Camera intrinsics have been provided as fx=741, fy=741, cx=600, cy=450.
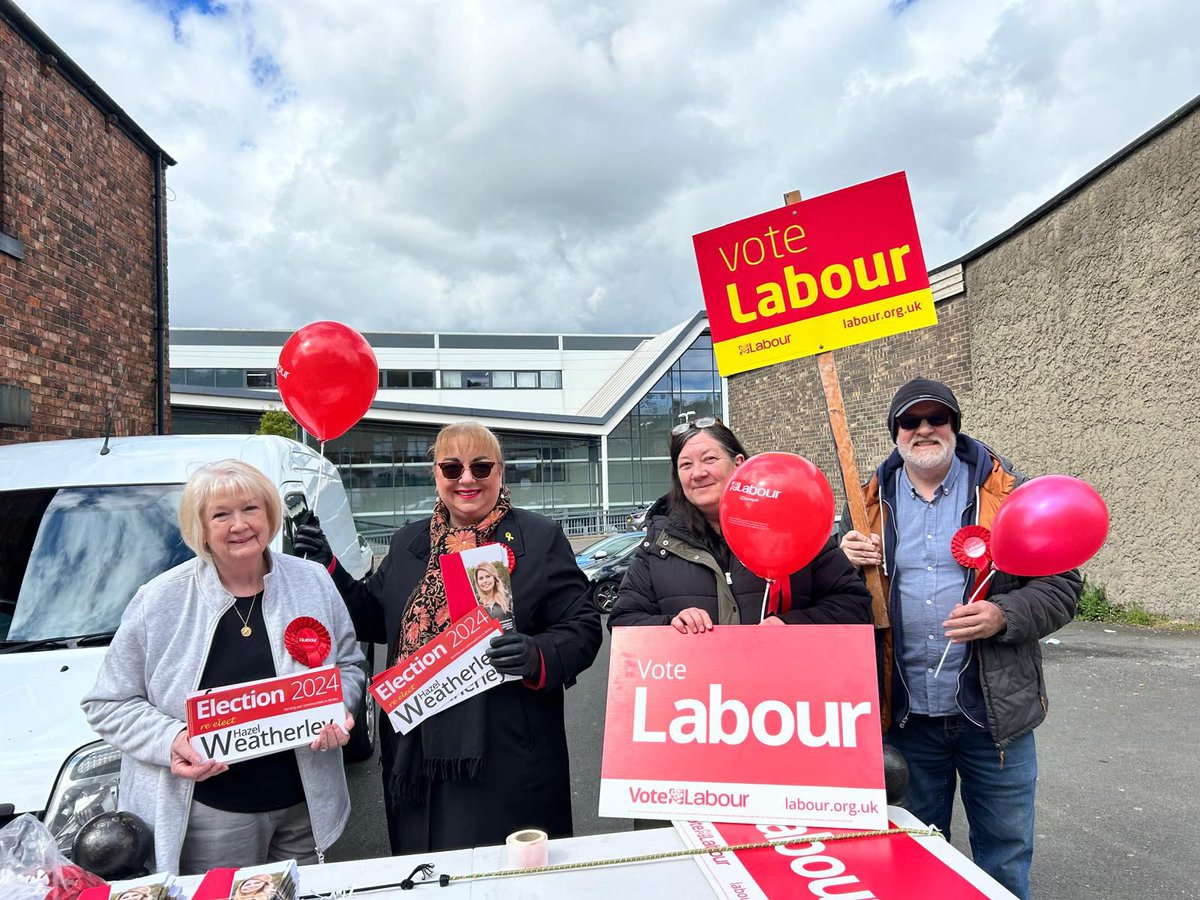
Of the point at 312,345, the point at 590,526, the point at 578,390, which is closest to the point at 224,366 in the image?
the point at 578,390

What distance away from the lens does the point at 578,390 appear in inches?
1740

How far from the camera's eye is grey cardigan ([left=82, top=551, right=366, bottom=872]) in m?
2.06

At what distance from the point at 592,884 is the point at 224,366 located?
4620 cm

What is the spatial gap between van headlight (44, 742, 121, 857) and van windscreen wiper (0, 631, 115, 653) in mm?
726

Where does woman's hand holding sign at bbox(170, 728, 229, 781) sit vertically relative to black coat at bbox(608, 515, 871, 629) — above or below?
below

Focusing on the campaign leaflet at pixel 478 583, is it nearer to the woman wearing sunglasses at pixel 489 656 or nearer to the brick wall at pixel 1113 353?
the woman wearing sunglasses at pixel 489 656

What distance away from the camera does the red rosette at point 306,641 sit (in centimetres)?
219

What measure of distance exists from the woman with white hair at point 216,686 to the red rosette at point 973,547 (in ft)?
6.43

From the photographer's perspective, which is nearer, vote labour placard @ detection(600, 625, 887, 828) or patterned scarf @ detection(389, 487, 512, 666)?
vote labour placard @ detection(600, 625, 887, 828)

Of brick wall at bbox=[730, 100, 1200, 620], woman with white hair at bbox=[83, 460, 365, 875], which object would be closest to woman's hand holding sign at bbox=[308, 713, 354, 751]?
woman with white hair at bbox=[83, 460, 365, 875]

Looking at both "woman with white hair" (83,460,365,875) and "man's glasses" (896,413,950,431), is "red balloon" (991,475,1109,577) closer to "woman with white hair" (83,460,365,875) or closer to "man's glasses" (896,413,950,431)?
"man's glasses" (896,413,950,431)

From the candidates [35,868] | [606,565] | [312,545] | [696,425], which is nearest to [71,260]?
[312,545]

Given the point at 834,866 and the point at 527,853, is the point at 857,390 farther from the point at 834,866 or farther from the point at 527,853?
the point at 527,853

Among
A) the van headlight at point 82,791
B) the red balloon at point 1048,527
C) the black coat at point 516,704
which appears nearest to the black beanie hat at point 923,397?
the red balloon at point 1048,527
